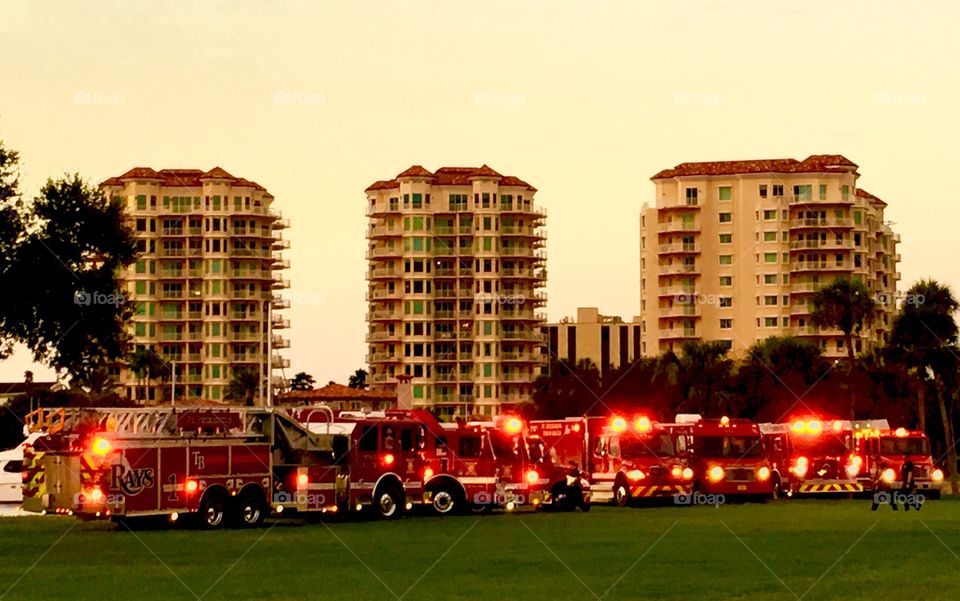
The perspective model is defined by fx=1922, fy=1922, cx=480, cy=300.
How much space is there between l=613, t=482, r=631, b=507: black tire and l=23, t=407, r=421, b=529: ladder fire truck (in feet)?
41.6

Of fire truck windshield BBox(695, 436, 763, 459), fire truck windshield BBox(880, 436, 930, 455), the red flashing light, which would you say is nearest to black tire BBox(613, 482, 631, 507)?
fire truck windshield BBox(695, 436, 763, 459)

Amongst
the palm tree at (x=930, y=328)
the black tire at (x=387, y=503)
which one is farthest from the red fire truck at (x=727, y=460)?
the palm tree at (x=930, y=328)

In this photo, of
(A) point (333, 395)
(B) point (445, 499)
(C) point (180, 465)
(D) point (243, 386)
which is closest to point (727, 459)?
(B) point (445, 499)

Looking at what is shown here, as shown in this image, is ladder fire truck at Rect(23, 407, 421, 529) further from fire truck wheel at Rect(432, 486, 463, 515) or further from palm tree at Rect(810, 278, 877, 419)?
palm tree at Rect(810, 278, 877, 419)

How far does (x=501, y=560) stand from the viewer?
1158 inches

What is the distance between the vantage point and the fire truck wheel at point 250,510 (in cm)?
4134

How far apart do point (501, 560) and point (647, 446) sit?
2692 centimetres

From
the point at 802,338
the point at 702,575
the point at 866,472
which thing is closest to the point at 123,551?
the point at 702,575

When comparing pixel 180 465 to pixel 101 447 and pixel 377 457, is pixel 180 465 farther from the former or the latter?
pixel 377 457

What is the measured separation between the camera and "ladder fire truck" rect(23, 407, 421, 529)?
3947 centimetres

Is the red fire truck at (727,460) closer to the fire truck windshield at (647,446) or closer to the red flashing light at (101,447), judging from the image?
the fire truck windshield at (647,446)

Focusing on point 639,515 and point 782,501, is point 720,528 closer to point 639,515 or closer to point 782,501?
point 639,515

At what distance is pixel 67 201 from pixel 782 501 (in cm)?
2492

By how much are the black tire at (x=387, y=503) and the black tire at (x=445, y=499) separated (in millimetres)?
1319
